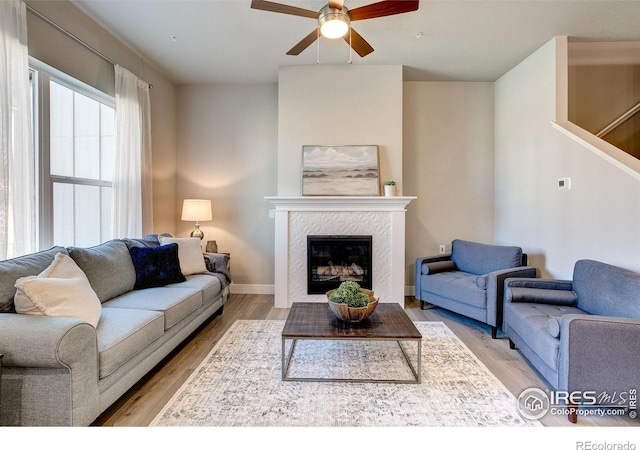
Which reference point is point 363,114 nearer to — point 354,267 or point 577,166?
point 354,267

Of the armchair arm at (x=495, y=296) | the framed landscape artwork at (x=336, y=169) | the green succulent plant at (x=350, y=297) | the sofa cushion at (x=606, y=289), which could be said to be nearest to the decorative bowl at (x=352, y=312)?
the green succulent plant at (x=350, y=297)

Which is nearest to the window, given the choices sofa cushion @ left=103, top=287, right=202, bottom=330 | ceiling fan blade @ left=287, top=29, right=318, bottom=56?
sofa cushion @ left=103, top=287, right=202, bottom=330

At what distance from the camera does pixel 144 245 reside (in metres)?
3.12

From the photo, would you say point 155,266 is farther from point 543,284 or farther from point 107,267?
point 543,284

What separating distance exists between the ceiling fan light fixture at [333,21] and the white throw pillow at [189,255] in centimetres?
243

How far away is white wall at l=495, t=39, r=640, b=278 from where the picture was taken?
2.59m

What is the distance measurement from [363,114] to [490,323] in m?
2.72

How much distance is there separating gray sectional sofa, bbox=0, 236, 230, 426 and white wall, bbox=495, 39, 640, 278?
357 cm

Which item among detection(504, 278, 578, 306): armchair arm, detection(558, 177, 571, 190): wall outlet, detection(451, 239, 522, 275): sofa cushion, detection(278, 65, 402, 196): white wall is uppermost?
detection(278, 65, 402, 196): white wall

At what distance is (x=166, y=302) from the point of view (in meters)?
2.48

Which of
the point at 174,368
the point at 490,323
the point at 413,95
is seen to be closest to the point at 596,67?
the point at 413,95

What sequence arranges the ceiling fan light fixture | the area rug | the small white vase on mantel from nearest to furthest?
the area rug → the ceiling fan light fixture → the small white vase on mantel

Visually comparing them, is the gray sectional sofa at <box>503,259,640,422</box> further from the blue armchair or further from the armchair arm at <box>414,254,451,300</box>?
the armchair arm at <box>414,254,451,300</box>

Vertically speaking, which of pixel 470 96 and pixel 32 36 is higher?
pixel 470 96
